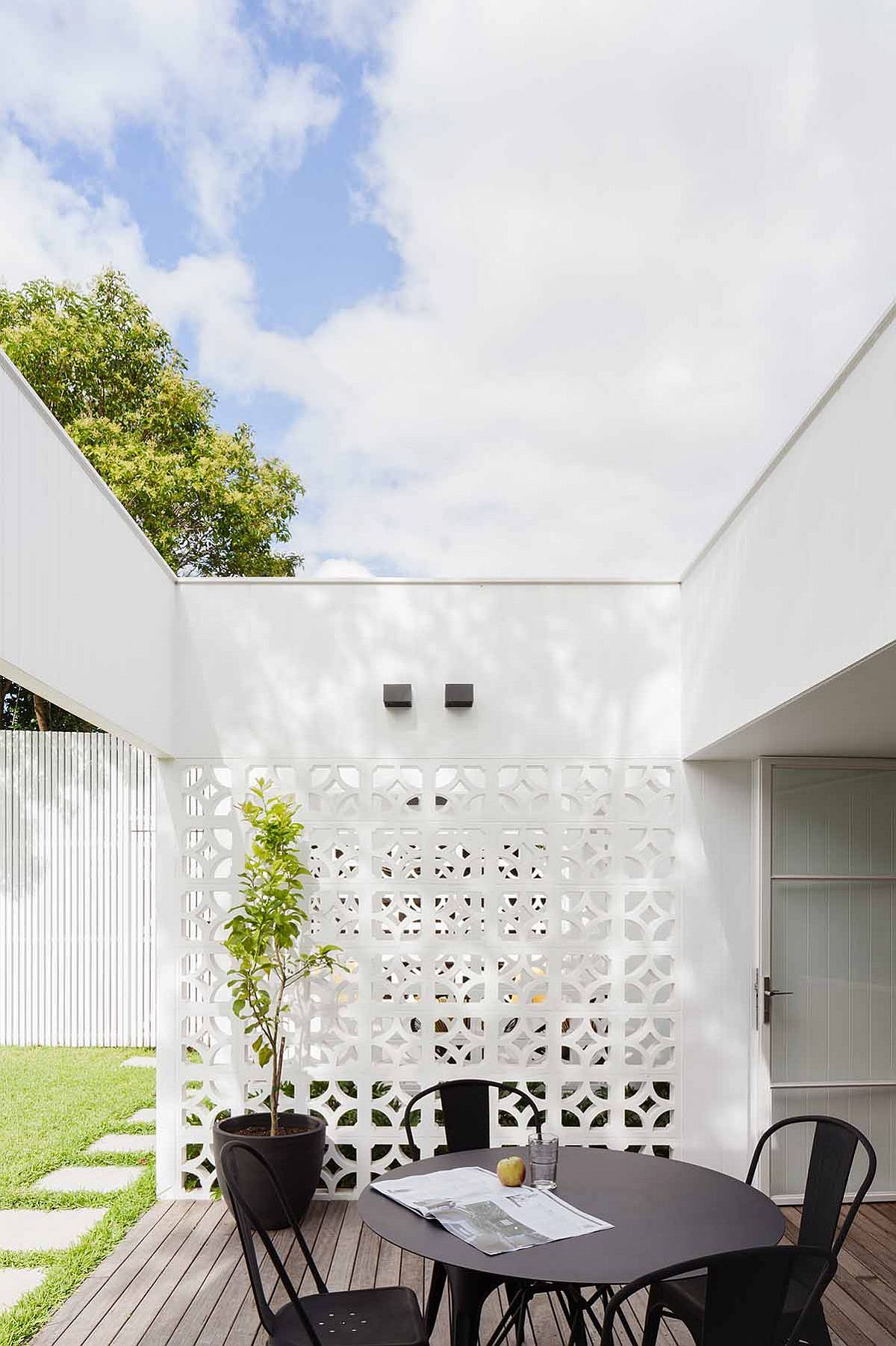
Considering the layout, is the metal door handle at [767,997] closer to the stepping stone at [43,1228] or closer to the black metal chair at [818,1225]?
the black metal chair at [818,1225]

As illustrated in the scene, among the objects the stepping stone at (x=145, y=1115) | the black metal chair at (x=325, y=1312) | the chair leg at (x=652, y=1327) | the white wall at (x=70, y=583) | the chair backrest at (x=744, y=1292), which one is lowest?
the stepping stone at (x=145, y=1115)

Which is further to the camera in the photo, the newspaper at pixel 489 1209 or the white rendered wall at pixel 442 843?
the white rendered wall at pixel 442 843

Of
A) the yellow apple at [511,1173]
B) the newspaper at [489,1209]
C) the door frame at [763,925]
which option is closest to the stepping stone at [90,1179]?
the newspaper at [489,1209]

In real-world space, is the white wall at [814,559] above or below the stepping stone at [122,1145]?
above

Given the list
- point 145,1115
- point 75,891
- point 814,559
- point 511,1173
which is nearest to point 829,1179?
point 511,1173

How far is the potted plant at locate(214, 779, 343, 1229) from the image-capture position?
462 centimetres

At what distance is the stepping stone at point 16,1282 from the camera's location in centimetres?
388

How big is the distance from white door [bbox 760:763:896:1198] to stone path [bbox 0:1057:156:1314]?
124 inches

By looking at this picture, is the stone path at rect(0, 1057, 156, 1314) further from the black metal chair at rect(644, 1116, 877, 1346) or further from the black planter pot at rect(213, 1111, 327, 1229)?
the black metal chair at rect(644, 1116, 877, 1346)

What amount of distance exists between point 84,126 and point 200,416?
15.5 feet

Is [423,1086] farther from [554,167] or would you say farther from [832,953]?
[554,167]

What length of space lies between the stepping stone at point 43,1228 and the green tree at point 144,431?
20.5ft

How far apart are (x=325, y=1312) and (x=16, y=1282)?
5.96 feet

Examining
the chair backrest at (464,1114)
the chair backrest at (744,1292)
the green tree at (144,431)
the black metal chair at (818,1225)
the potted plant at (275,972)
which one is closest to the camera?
the chair backrest at (744,1292)
